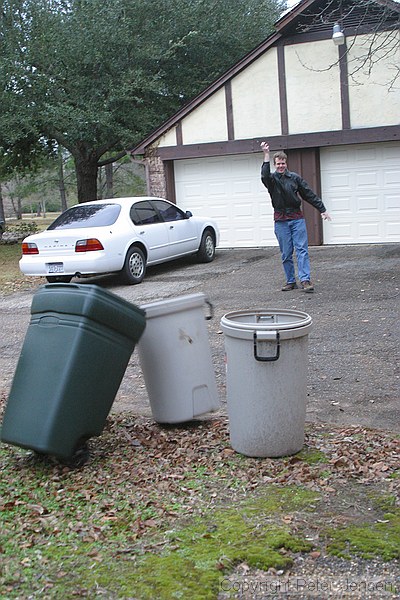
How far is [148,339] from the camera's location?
5492 mm

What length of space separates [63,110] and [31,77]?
1.52 metres

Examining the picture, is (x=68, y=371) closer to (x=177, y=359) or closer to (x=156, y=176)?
(x=177, y=359)

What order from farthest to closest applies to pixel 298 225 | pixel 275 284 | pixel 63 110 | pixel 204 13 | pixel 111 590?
pixel 204 13 → pixel 63 110 → pixel 275 284 → pixel 298 225 → pixel 111 590

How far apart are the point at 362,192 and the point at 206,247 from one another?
12.2ft

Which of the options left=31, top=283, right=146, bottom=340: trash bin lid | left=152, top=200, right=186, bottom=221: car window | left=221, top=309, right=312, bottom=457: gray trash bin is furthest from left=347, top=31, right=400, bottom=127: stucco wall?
left=31, top=283, right=146, bottom=340: trash bin lid

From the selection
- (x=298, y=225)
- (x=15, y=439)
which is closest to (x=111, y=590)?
(x=15, y=439)

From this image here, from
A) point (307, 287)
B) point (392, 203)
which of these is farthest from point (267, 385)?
point (392, 203)

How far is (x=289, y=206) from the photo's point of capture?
1088 centimetres

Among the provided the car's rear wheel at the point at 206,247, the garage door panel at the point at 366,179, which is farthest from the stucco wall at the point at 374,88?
the car's rear wheel at the point at 206,247

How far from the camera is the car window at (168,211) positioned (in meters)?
14.6

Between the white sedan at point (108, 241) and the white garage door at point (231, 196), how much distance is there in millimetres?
3320

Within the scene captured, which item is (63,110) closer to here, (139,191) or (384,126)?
(384,126)

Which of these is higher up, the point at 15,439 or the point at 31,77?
the point at 31,77

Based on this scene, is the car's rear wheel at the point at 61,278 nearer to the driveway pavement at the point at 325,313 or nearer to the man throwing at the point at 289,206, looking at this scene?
the driveway pavement at the point at 325,313
